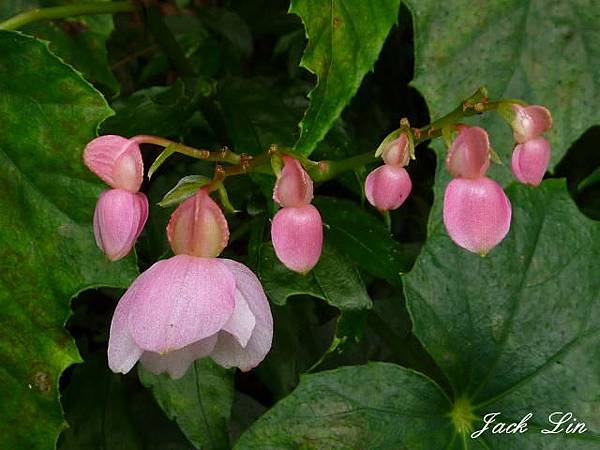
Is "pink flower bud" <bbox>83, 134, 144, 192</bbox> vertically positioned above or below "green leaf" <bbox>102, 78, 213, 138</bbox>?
above

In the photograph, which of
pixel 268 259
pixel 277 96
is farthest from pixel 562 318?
pixel 277 96

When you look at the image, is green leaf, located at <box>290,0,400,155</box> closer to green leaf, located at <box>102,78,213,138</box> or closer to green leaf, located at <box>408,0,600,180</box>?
green leaf, located at <box>408,0,600,180</box>

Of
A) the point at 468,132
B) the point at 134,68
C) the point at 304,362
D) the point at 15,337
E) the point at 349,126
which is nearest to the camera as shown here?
the point at 468,132

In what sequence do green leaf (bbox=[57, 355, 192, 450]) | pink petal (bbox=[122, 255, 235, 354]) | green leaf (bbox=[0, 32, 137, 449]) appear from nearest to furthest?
pink petal (bbox=[122, 255, 235, 354]) → green leaf (bbox=[0, 32, 137, 449]) → green leaf (bbox=[57, 355, 192, 450])

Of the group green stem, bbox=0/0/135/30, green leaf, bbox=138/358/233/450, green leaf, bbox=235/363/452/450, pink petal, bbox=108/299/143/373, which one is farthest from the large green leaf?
green stem, bbox=0/0/135/30

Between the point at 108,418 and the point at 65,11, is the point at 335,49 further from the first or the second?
the point at 108,418

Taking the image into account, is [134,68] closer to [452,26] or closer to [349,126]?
[349,126]

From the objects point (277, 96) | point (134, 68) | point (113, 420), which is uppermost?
point (277, 96)
